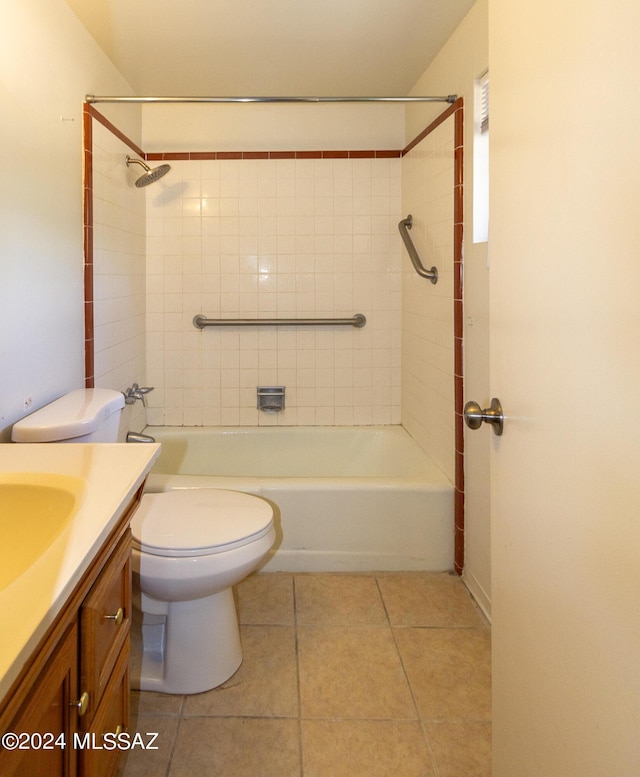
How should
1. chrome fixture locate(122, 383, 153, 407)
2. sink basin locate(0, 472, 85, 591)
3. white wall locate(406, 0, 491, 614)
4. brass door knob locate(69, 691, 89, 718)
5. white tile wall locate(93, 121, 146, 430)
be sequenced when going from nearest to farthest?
1. brass door knob locate(69, 691, 89, 718)
2. sink basin locate(0, 472, 85, 591)
3. white wall locate(406, 0, 491, 614)
4. white tile wall locate(93, 121, 146, 430)
5. chrome fixture locate(122, 383, 153, 407)

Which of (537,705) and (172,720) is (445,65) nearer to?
(537,705)

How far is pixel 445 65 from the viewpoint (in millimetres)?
2463

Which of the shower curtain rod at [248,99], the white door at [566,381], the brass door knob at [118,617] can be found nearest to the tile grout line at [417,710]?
the white door at [566,381]

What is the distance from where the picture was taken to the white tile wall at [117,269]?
2416 mm

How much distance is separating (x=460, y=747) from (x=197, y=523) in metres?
0.93

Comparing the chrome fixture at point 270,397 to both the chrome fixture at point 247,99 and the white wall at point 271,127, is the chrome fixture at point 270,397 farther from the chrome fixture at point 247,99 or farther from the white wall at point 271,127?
the chrome fixture at point 247,99

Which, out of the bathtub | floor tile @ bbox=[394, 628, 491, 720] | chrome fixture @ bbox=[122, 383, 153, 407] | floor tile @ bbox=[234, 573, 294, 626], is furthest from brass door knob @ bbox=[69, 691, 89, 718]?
chrome fixture @ bbox=[122, 383, 153, 407]

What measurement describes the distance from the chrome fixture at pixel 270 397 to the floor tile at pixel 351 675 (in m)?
1.46

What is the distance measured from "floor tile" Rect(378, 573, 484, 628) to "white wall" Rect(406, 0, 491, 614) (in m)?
0.06

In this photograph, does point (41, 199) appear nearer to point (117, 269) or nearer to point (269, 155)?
point (117, 269)

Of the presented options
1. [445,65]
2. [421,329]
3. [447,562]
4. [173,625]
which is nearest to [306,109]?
[445,65]

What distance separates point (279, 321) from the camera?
3203 mm

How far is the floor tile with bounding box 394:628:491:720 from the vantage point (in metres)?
1.65

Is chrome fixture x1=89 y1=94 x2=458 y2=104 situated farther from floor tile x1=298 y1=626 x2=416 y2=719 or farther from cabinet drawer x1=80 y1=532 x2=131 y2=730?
floor tile x1=298 y1=626 x2=416 y2=719
